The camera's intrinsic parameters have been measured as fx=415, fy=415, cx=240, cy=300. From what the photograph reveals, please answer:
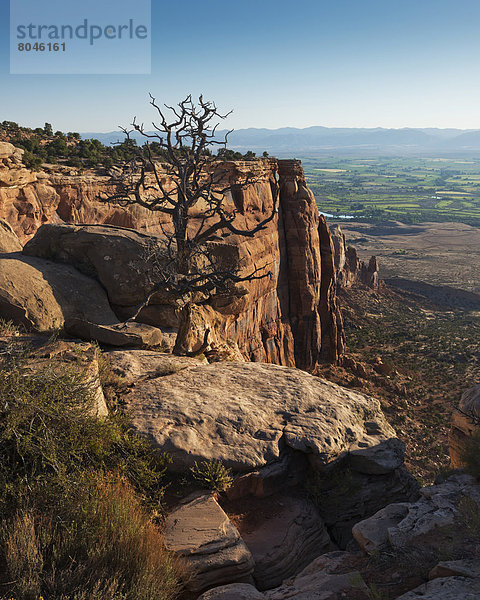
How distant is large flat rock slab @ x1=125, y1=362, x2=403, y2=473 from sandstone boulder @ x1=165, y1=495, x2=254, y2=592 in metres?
1.10

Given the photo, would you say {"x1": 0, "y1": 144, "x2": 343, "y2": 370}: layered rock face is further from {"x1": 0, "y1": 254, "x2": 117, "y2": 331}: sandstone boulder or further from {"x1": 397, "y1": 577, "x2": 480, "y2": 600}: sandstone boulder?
{"x1": 397, "y1": 577, "x2": 480, "y2": 600}: sandstone boulder

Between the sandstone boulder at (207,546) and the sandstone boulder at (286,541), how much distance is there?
0.56 metres

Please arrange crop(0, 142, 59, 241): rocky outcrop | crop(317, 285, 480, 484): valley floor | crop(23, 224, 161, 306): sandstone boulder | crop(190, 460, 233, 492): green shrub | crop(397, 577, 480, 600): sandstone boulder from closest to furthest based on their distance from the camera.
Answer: crop(397, 577, 480, 600): sandstone boulder, crop(190, 460, 233, 492): green shrub, crop(23, 224, 161, 306): sandstone boulder, crop(0, 142, 59, 241): rocky outcrop, crop(317, 285, 480, 484): valley floor

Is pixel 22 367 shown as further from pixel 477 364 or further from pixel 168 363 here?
pixel 477 364

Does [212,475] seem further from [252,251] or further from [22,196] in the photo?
[252,251]

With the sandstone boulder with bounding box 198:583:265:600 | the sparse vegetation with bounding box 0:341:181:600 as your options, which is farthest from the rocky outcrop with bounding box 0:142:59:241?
the sandstone boulder with bounding box 198:583:265:600

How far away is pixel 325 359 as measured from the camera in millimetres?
40750

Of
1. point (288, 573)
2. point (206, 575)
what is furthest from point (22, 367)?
point (288, 573)

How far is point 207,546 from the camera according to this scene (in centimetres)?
→ 661

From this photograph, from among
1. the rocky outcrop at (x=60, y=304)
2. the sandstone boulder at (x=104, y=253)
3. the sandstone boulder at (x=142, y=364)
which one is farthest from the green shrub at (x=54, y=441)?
the sandstone boulder at (x=104, y=253)

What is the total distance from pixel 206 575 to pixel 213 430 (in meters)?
2.83

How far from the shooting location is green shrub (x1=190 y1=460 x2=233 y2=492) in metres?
7.84

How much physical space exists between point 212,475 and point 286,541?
1783 millimetres

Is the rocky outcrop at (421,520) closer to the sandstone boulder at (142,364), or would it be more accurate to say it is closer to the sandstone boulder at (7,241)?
the sandstone boulder at (142,364)
